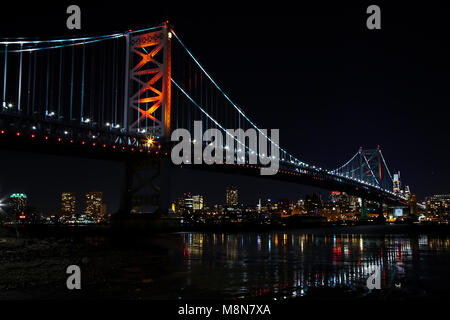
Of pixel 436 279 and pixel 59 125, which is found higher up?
pixel 59 125

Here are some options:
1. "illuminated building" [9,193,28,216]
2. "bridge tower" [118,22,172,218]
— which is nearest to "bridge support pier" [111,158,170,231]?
"bridge tower" [118,22,172,218]

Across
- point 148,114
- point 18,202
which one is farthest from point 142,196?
point 18,202

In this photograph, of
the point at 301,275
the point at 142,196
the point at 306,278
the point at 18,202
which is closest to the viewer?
the point at 306,278

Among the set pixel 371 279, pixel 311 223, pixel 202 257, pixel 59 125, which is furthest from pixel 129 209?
pixel 311 223

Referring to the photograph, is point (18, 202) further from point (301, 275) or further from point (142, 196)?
point (301, 275)

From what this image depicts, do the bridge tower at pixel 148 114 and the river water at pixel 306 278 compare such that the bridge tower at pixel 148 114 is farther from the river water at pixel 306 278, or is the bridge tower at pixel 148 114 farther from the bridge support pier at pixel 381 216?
the bridge support pier at pixel 381 216

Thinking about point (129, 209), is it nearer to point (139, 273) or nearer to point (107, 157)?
point (107, 157)

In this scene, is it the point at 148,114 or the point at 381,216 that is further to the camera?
the point at 381,216

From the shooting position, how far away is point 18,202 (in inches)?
3814

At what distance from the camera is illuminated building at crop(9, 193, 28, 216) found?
91906 mm

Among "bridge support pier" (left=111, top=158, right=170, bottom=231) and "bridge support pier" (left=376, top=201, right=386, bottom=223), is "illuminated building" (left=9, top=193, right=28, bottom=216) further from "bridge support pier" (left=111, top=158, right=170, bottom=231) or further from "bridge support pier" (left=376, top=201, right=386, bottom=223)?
"bridge support pier" (left=376, top=201, right=386, bottom=223)

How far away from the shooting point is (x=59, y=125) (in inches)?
1625
